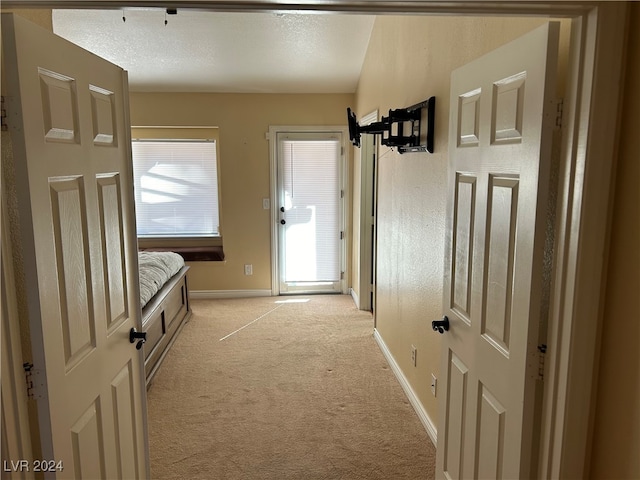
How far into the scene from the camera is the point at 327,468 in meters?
2.46

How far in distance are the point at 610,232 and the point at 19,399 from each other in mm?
1608

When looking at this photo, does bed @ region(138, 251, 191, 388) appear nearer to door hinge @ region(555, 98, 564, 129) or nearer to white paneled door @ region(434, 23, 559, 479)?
white paneled door @ region(434, 23, 559, 479)

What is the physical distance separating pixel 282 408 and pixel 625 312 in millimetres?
2303

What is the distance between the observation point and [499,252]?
1521 mm

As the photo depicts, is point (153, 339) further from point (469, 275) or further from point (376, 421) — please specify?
point (469, 275)

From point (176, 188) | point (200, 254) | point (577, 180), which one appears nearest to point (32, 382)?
point (577, 180)

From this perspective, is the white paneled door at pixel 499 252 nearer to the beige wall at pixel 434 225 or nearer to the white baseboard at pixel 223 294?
the beige wall at pixel 434 225

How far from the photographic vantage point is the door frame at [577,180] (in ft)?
3.82

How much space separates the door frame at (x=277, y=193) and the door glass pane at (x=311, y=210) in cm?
7

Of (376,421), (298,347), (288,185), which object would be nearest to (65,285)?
(376,421)

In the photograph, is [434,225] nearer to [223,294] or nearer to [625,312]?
[625,312]

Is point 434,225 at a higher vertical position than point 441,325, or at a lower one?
higher

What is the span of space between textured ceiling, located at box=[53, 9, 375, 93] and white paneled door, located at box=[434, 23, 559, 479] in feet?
8.28

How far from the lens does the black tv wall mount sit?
2.64 m
